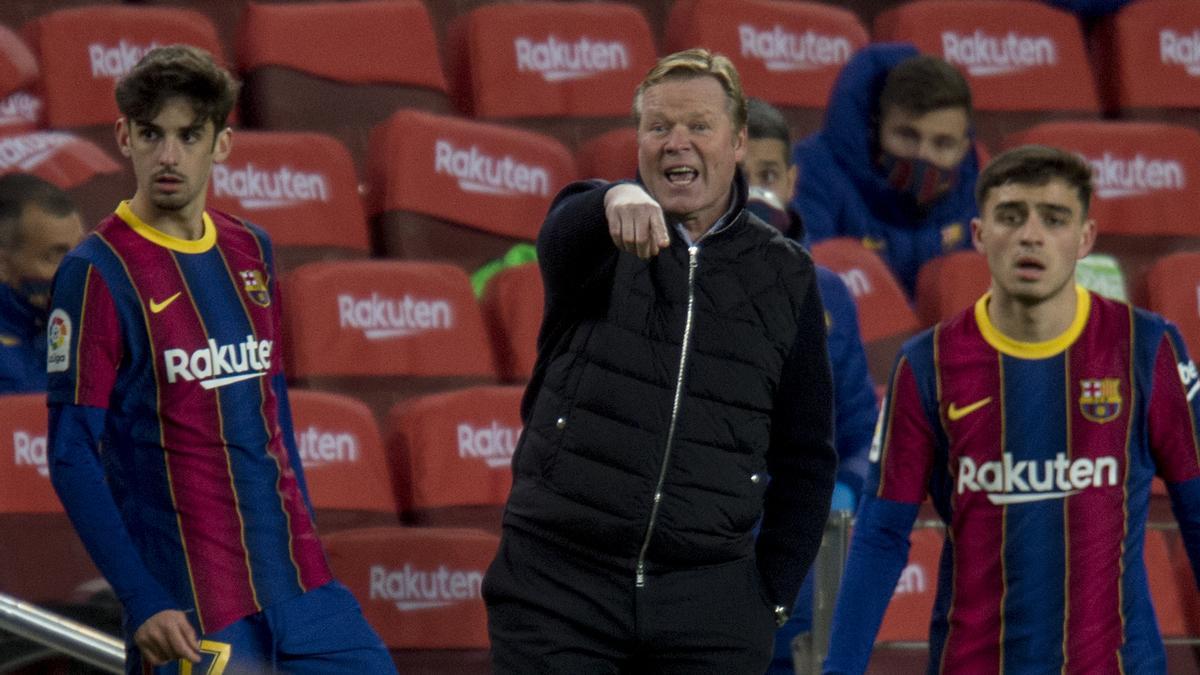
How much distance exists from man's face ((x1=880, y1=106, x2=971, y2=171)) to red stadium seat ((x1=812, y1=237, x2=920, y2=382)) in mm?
312

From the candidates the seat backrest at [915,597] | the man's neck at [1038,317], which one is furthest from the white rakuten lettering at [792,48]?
the man's neck at [1038,317]

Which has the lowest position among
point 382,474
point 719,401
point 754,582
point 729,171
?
point 382,474

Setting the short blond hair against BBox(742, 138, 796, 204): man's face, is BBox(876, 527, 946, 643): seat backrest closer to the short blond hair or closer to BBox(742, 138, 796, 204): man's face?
BBox(742, 138, 796, 204): man's face

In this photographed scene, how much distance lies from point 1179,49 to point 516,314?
2737 mm

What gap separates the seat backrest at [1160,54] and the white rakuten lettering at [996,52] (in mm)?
317

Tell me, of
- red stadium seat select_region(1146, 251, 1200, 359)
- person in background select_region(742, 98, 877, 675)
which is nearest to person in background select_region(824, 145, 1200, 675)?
person in background select_region(742, 98, 877, 675)

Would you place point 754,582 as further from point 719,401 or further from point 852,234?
point 852,234

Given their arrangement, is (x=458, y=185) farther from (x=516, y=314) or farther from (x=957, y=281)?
(x=957, y=281)

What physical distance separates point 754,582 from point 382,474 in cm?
199

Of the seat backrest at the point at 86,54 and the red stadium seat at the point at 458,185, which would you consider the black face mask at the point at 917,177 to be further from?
the seat backrest at the point at 86,54

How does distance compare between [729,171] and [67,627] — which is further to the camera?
[67,627]

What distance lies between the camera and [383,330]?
15.7 feet

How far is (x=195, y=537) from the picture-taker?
117 inches

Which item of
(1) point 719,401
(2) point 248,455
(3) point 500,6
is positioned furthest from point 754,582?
(3) point 500,6
